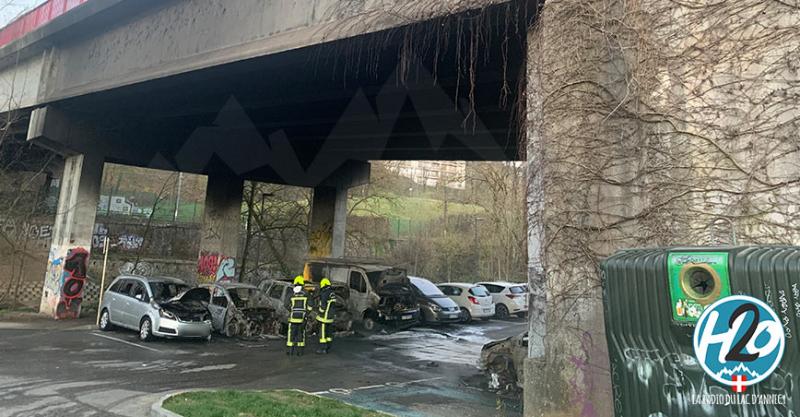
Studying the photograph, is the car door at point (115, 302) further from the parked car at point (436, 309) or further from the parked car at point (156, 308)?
the parked car at point (436, 309)

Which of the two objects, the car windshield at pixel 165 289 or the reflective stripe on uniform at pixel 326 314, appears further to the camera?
the car windshield at pixel 165 289

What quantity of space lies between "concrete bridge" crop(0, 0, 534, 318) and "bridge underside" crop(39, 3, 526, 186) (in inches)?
2.3

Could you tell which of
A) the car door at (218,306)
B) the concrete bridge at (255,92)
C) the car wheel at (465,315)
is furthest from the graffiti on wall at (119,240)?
the car wheel at (465,315)

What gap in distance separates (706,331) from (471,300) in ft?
60.2

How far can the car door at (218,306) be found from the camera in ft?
49.3

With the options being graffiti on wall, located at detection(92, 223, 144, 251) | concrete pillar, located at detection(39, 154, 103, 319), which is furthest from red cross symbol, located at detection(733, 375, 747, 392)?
graffiti on wall, located at detection(92, 223, 144, 251)

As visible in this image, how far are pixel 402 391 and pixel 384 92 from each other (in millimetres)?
7125

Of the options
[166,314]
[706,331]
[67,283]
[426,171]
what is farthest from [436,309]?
[426,171]

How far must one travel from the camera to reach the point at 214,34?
10.4 meters

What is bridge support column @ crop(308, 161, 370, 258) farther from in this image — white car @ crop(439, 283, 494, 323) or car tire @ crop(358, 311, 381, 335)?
car tire @ crop(358, 311, 381, 335)

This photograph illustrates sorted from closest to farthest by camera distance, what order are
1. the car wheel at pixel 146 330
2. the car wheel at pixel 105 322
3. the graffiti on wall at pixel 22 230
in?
the car wheel at pixel 146 330 < the car wheel at pixel 105 322 < the graffiti on wall at pixel 22 230

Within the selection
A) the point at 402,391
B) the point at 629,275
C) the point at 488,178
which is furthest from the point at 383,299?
the point at 488,178

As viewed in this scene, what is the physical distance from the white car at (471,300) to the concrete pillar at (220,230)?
30.8 ft

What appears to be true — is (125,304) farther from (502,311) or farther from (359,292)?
(502,311)
